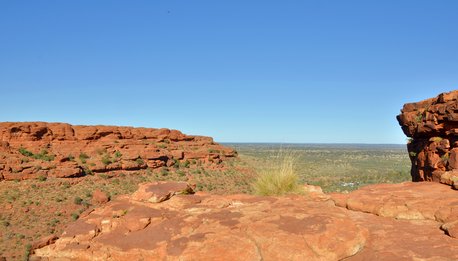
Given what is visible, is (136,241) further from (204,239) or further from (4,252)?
(4,252)

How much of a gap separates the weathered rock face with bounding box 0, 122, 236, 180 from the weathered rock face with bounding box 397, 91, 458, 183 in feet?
85.8

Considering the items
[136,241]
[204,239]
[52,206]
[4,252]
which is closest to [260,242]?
[204,239]

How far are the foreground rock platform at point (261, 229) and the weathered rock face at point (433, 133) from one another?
5.65 m

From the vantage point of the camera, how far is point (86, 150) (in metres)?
38.3

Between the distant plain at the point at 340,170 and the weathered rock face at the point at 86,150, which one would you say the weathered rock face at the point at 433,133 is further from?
the weathered rock face at the point at 86,150

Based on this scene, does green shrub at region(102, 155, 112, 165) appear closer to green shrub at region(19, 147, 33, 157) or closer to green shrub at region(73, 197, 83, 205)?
green shrub at region(19, 147, 33, 157)

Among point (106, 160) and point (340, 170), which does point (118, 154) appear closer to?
point (106, 160)

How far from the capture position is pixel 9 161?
97.9 feet

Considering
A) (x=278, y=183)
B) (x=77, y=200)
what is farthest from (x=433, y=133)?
(x=77, y=200)

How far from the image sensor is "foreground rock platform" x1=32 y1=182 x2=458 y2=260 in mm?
3904

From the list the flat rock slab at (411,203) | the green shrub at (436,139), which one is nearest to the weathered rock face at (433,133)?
the green shrub at (436,139)

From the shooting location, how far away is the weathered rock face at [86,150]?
3045 centimetres

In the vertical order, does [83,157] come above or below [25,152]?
below

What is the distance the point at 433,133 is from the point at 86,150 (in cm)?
3432
